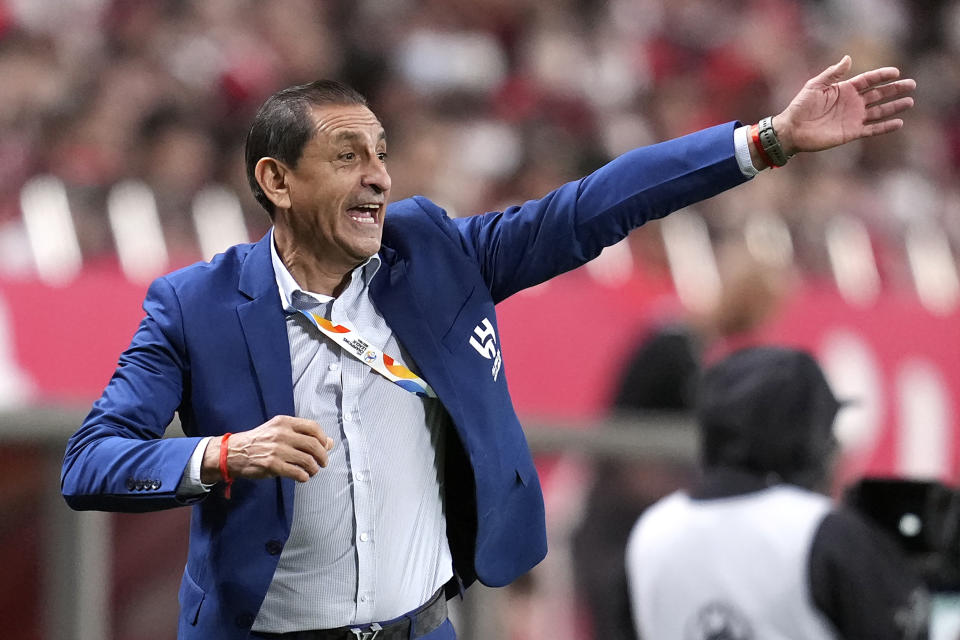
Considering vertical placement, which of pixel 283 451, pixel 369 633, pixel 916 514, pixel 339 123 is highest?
pixel 339 123

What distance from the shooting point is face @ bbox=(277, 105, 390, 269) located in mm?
2697

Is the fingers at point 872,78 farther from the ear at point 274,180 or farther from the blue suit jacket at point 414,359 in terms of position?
the ear at point 274,180

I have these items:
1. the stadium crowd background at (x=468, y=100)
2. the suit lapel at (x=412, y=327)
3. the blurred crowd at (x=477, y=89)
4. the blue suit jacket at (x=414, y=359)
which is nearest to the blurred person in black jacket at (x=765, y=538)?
the blue suit jacket at (x=414, y=359)

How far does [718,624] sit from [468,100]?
6.19 meters

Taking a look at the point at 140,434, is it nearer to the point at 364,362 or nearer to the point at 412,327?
the point at 364,362

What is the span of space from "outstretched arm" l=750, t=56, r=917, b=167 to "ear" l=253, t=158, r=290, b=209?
82 cm

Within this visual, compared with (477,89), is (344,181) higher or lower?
lower

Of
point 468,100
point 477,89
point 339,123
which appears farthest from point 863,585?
point 477,89

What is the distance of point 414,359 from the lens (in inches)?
107

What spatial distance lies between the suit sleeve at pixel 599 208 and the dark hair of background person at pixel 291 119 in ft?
1.10

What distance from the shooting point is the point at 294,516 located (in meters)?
2.63

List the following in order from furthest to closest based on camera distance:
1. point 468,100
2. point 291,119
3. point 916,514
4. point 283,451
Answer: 1. point 468,100
2. point 916,514
3. point 291,119
4. point 283,451

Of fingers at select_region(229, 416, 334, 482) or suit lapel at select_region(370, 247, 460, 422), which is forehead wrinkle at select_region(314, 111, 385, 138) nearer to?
suit lapel at select_region(370, 247, 460, 422)

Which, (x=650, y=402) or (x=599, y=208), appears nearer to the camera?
(x=599, y=208)
